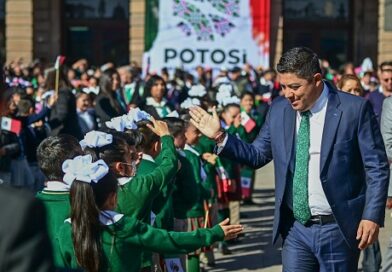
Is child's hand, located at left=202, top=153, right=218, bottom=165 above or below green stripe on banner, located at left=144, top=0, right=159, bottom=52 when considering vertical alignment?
below

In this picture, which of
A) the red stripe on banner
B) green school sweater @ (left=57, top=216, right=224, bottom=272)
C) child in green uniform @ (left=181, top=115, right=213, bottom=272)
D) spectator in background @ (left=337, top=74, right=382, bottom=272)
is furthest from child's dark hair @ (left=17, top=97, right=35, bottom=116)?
the red stripe on banner

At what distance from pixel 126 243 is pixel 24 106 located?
7.15 meters

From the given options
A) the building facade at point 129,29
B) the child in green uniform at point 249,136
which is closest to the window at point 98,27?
the building facade at point 129,29

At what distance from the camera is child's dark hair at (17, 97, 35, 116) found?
1167 centimetres

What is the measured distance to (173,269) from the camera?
7.27 metres

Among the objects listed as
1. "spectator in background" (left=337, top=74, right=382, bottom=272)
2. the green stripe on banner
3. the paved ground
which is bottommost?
the paved ground

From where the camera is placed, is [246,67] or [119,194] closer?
[119,194]

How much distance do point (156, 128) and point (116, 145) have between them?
0.77 m

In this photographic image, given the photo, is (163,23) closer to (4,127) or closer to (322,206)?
(4,127)

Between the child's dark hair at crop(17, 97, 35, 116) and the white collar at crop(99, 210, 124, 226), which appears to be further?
the child's dark hair at crop(17, 97, 35, 116)

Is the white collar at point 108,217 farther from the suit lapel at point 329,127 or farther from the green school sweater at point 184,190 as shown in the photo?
the green school sweater at point 184,190

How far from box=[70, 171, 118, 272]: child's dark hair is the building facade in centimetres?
2711

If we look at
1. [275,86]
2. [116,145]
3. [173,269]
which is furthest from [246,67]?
[116,145]

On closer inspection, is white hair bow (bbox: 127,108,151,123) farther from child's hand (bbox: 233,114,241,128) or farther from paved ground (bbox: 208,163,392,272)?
child's hand (bbox: 233,114,241,128)
